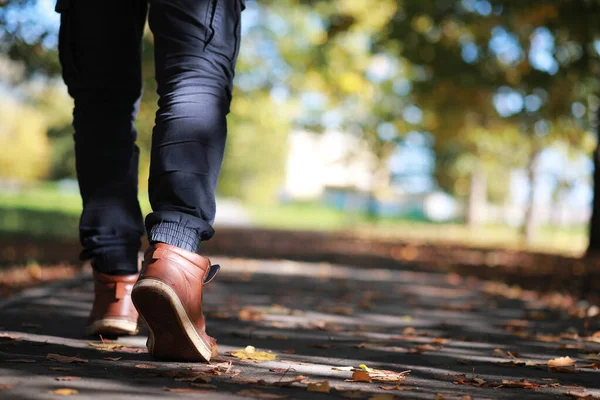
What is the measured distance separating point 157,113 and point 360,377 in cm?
111

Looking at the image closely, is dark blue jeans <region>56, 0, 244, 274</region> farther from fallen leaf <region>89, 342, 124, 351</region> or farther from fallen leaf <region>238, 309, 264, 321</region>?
fallen leaf <region>238, 309, 264, 321</region>

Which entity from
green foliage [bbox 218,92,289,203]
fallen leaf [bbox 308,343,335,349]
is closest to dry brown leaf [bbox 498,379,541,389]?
fallen leaf [bbox 308,343,335,349]

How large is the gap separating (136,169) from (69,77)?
1.45ft

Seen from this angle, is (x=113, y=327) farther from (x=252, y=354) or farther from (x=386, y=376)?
(x=386, y=376)

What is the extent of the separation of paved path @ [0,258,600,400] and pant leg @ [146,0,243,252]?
1.58ft

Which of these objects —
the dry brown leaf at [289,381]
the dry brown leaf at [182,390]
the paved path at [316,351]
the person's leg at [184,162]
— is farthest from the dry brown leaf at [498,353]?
the dry brown leaf at [182,390]

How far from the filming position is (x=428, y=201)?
82.7 m

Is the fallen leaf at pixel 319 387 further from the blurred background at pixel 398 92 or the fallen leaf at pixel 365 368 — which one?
the blurred background at pixel 398 92

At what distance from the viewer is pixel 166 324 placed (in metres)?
2.67

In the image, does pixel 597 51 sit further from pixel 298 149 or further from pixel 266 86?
pixel 298 149

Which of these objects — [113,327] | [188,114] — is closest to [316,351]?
[113,327]

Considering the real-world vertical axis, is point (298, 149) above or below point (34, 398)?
above

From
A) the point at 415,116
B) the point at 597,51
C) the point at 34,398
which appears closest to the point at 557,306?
the point at 34,398

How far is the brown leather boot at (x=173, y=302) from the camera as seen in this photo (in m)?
2.61
